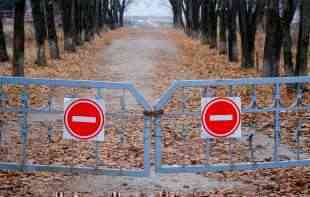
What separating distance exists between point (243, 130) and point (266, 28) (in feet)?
31.9

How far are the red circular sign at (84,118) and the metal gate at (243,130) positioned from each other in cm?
62

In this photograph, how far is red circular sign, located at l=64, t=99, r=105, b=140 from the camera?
22.2 ft

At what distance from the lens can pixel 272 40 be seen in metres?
17.5

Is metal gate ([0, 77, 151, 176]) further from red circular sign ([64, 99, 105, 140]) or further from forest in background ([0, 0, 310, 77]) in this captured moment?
forest in background ([0, 0, 310, 77])

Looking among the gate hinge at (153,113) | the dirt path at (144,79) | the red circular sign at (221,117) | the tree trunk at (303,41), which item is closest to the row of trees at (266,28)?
the tree trunk at (303,41)

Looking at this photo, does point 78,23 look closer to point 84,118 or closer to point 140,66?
point 140,66

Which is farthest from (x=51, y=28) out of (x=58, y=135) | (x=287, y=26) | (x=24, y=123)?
(x=24, y=123)

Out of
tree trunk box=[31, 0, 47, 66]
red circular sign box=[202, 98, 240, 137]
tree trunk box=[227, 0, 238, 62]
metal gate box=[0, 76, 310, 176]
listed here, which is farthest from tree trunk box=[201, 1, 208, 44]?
red circular sign box=[202, 98, 240, 137]

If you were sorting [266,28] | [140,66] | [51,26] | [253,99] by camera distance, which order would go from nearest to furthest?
[253,99] < [266,28] < [51,26] < [140,66]

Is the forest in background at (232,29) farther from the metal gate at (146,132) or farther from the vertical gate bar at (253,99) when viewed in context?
the vertical gate bar at (253,99)

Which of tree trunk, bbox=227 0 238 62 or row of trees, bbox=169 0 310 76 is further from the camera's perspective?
tree trunk, bbox=227 0 238 62

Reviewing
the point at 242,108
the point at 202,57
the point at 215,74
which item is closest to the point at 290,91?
the point at 242,108

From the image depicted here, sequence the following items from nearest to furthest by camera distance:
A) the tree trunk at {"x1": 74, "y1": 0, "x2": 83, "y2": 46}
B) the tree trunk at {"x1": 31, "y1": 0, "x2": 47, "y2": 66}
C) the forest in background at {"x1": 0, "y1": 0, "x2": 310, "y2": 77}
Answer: the forest in background at {"x1": 0, "y1": 0, "x2": 310, "y2": 77}
the tree trunk at {"x1": 31, "y1": 0, "x2": 47, "y2": 66}
the tree trunk at {"x1": 74, "y1": 0, "x2": 83, "y2": 46}

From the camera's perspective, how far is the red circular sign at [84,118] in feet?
22.2
